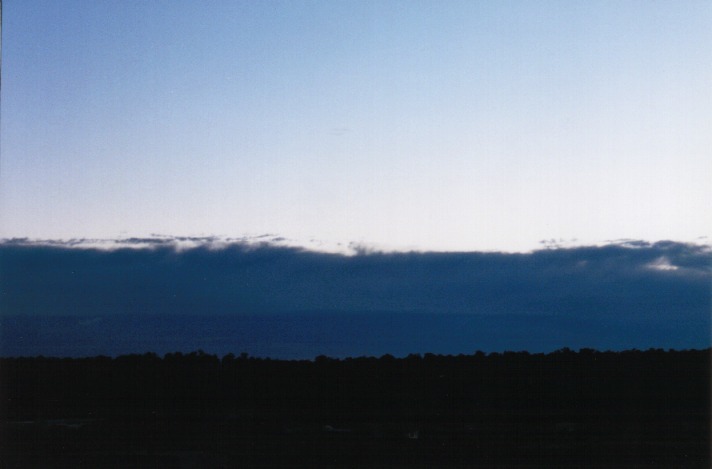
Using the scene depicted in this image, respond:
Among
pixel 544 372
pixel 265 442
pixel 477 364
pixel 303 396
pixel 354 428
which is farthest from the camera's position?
pixel 477 364

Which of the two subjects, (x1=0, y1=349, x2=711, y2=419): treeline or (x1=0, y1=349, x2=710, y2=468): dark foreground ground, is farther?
(x1=0, y1=349, x2=711, y2=419): treeline

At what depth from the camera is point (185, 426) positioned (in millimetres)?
21891

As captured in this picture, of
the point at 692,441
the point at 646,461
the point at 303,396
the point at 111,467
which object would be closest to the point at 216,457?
the point at 111,467

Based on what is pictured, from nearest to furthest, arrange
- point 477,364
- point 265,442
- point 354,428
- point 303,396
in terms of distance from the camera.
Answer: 1. point 265,442
2. point 354,428
3. point 303,396
4. point 477,364

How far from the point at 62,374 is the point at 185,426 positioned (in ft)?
65.8

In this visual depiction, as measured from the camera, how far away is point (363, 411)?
88.6ft

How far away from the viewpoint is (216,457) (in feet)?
54.4

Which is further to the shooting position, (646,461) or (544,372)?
(544,372)

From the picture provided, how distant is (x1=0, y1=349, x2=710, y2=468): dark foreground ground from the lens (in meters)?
16.9

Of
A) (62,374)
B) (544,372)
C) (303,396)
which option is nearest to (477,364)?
(544,372)

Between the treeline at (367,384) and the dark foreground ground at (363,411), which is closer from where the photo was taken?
the dark foreground ground at (363,411)

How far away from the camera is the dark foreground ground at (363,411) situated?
55.4 ft

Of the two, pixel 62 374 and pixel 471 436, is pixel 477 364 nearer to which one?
pixel 62 374

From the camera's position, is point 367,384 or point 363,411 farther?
point 367,384
